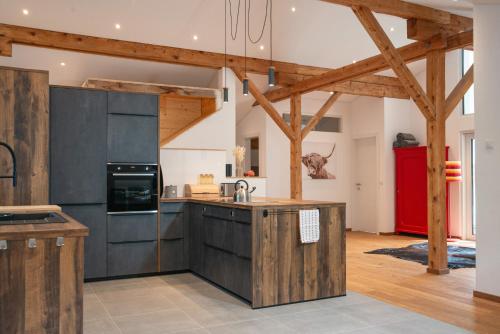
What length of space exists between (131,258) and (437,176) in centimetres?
377

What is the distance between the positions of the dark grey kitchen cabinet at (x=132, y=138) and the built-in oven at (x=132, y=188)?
97 mm

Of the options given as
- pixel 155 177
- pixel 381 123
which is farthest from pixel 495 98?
pixel 381 123

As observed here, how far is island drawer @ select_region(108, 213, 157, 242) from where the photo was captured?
5.32 meters

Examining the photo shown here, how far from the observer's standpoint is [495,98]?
434 centimetres

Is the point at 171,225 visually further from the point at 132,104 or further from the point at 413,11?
the point at 413,11

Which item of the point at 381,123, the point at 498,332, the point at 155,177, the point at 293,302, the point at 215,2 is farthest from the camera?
the point at 381,123

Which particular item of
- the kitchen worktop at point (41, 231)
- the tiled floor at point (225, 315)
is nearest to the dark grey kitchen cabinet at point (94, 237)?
the tiled floor at point (225, 315)

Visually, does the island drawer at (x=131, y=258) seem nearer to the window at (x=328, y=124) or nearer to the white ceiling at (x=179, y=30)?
the white ceiling at (x=179, y=30)

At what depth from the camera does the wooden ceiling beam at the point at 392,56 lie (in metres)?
5.19

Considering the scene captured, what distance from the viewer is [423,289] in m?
4.77

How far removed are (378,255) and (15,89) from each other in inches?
205

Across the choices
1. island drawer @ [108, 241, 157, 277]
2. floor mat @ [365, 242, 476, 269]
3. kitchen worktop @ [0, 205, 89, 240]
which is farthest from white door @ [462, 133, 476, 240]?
kitchen worktop @ [0, 205, 89, 240]

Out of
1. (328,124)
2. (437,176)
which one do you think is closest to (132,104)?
(437,176)

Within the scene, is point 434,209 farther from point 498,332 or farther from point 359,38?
point 359,38
